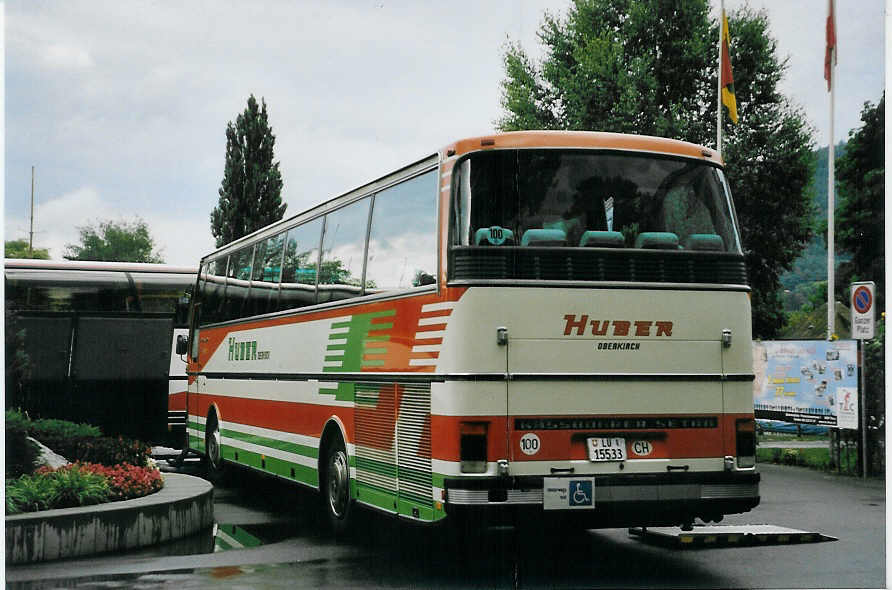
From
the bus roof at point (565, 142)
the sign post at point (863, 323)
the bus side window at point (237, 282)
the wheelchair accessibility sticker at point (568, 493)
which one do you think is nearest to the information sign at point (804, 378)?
the sign post at point (863, 323)

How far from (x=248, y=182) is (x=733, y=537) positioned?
100ft

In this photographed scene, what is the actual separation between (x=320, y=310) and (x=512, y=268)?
387 centimetres

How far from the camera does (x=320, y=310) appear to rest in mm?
12258

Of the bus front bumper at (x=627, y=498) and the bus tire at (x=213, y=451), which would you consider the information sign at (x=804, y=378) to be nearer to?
the bus tire at (x=213, y=451)

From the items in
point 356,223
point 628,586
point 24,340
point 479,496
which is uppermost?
point 356,223

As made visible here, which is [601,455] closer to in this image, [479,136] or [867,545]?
[479,136]

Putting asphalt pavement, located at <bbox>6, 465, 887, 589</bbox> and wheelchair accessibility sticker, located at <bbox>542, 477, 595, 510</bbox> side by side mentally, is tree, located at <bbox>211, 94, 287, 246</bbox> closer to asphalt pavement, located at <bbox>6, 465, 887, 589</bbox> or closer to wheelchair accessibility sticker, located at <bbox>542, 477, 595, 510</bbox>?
asphalt pavement, located at <bbox>6, 465, 887, 589</bbox>

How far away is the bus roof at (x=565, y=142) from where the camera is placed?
9.16 m

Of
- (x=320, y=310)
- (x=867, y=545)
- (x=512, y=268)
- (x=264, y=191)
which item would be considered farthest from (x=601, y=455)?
(x=264, y=191)

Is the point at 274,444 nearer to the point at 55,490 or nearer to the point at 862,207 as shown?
the point at 55,490

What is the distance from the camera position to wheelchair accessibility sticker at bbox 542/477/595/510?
28.6ft

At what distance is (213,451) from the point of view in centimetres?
1777

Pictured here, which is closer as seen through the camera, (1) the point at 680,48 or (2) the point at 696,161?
(2) the point at 696,161

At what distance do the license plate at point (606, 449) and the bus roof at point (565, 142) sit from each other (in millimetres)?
2293
